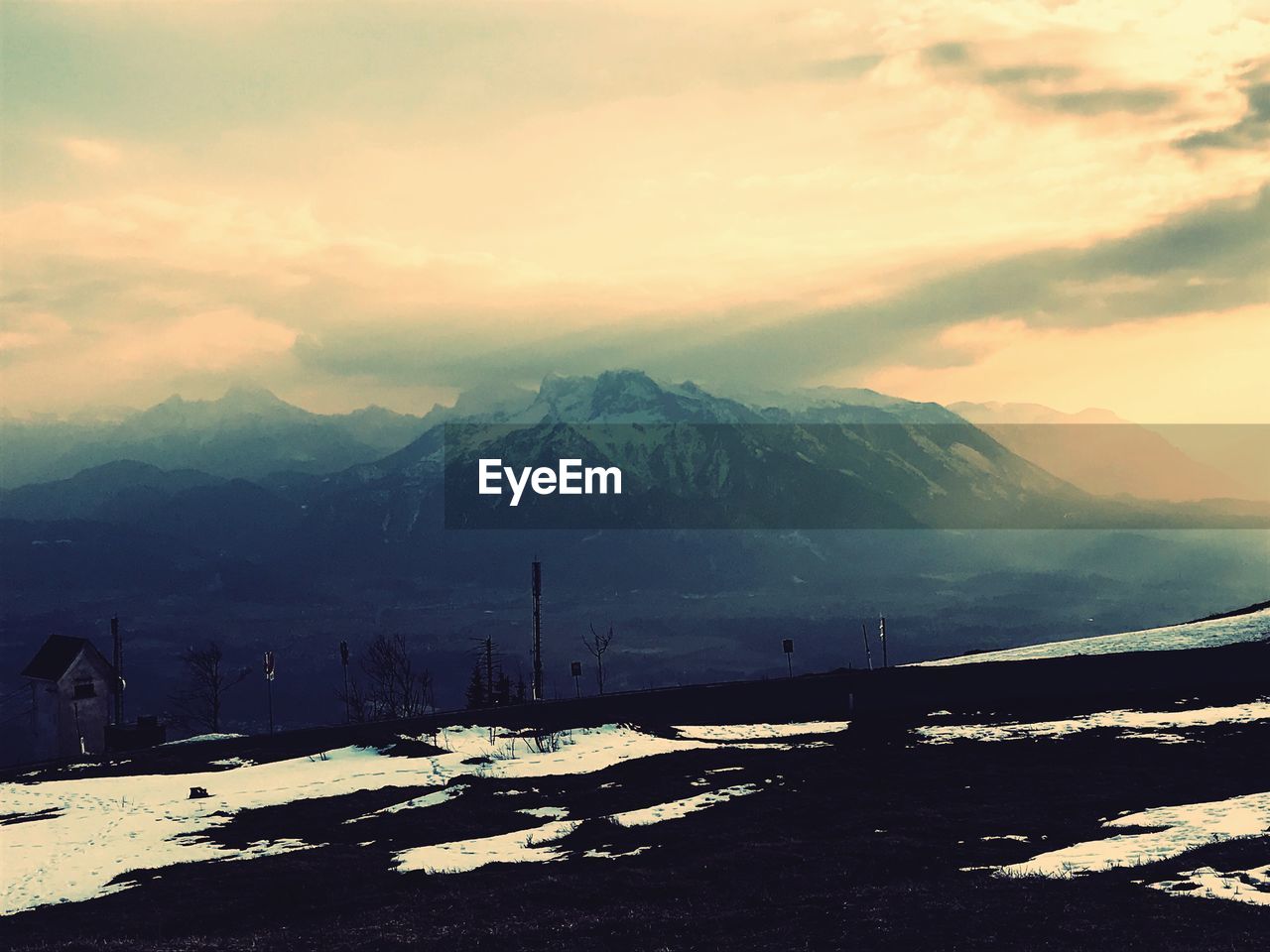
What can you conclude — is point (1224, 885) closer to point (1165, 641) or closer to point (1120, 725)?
point (1120, 725)

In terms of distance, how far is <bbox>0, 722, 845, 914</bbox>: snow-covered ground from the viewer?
130 feet

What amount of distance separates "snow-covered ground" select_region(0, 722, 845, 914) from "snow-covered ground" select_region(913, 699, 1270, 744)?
24.6 ft

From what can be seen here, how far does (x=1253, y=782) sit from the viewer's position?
38.2 metres

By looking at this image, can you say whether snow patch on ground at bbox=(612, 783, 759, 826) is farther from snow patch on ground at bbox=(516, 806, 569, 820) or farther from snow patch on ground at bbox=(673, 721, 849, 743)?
snow patch on ground at bbox=(673, 721, 849, 743)

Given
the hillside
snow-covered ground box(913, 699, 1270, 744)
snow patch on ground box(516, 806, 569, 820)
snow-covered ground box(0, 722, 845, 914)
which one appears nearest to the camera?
the hillside

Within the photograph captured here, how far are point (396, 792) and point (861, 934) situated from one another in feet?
103

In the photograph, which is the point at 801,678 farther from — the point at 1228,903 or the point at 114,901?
the point at 1228,903

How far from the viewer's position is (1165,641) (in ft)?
252

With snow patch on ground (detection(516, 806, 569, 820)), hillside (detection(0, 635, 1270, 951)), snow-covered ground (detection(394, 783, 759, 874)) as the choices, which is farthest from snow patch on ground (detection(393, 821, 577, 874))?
snow patch on ground (detection(516, 806, 569, 820))

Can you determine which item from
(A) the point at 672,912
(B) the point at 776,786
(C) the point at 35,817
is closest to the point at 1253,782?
(B) the point at 776,786

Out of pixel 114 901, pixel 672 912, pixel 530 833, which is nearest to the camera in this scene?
pixel 672 912

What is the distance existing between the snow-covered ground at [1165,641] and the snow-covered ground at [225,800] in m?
22.9

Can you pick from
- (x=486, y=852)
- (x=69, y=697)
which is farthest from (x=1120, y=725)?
(x=69, y=697)

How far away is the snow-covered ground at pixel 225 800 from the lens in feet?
130
